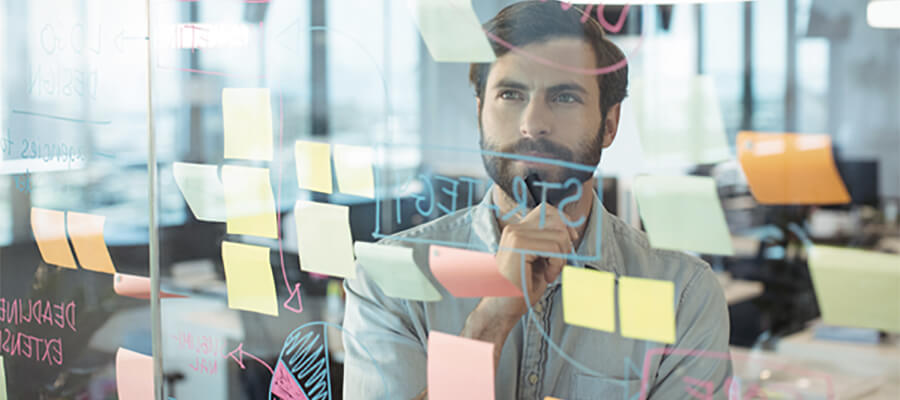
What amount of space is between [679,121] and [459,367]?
1.67 ft

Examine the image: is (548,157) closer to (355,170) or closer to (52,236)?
(355,170)

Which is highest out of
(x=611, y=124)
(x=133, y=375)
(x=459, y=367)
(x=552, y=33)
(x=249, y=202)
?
(x=552, y=33)

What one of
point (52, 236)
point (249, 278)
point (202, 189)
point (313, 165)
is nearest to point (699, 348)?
point (313, 165)

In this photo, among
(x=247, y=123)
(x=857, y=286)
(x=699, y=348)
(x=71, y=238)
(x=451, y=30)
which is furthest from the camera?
(x=71, y=238)

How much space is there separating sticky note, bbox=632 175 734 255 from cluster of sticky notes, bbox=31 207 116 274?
125cm

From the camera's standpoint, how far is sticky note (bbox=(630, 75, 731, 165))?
0.97 metres

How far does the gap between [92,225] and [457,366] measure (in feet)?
3.35

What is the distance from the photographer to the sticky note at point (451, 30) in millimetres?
1146

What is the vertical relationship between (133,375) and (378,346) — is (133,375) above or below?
below

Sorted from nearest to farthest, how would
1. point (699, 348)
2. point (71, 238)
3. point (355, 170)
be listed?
point (699, 348) → point (355, 170) → point (71, 238)

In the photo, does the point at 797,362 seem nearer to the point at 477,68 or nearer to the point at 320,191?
the point at 477,68

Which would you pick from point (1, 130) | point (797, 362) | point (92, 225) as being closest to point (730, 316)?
point (797, 362)

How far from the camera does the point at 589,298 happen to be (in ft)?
3.52

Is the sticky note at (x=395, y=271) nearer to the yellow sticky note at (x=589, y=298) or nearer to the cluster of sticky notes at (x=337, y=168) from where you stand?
the cluster of sticky notes at (x=337, y=168)
